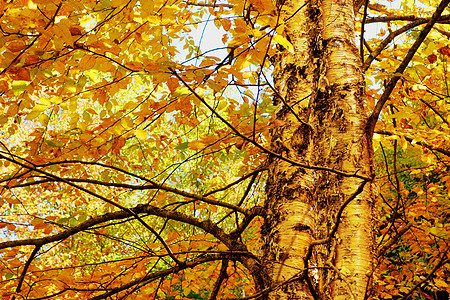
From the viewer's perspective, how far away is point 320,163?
1932mm

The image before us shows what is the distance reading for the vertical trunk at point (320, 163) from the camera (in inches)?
60.1

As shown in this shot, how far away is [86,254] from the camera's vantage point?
11625 mm

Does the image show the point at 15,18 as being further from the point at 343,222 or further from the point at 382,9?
the point at 382,9

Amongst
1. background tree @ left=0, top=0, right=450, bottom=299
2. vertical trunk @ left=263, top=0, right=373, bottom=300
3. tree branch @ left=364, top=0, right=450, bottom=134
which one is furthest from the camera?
vertical trunk @ left=263, top=0, right=373, bottom=300

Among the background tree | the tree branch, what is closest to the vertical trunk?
the background tree

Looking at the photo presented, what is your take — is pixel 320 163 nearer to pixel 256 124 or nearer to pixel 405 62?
pixel 256 124

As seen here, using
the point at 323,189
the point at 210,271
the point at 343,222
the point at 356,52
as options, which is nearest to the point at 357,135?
the point at 323,189

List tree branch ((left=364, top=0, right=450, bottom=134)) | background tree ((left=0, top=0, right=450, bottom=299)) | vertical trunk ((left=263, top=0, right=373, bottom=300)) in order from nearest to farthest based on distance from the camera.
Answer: tree branch ((left=364, top=0, right=450, bottom=134)), background tree ((left=0, top=0, right=450, bottom=299)), vertical trunk ((left=263, top=0, right=373, bottom=300))

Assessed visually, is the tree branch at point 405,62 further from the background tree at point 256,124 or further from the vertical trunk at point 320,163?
the vertical trunk at point 320,163

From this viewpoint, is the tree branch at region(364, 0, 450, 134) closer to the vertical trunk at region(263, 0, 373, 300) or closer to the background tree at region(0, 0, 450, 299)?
the background tree at region(0, 0, 450, 299)

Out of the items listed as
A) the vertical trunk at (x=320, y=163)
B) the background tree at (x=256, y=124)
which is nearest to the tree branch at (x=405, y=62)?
the background tree at (x=256, y=124)

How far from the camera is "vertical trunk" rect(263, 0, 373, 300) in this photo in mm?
1527

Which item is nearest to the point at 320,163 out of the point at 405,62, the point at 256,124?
the point at 256,124

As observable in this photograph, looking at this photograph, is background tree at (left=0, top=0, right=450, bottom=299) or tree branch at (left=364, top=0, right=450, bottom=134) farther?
background tree at (left=0, top=0, right=450, bottom=299)
